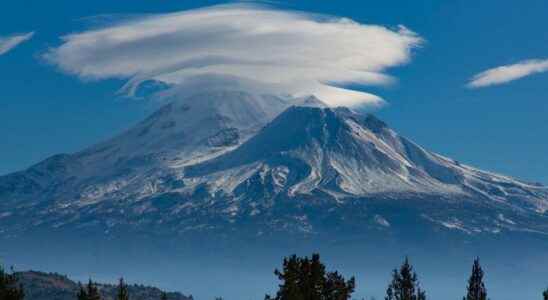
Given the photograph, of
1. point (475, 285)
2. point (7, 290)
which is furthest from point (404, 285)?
point (7, 290)

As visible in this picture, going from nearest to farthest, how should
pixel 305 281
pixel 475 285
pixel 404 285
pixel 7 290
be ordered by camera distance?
pixel 7 290 < pixel 305 281 < pixel 404 285 < pixel 475 285

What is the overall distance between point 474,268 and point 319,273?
2792cm

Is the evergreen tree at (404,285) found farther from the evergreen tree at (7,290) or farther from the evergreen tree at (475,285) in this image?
the evergreen tree at (7,290)

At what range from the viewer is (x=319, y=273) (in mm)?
86688

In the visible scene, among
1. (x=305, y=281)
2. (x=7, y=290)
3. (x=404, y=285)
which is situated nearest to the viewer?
(x=7, y=290)

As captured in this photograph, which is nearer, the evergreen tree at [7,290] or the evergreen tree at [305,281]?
the evergreen tree at [7,290]

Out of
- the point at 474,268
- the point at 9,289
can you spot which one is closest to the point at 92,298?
the point at 9,289

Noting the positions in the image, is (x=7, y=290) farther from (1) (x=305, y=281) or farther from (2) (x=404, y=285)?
(2) (x=404, y=285)

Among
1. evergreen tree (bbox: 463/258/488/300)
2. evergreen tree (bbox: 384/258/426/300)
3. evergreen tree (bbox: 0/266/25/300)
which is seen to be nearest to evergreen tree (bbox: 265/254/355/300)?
evergreen tree (bbox: 0/266/25/300)

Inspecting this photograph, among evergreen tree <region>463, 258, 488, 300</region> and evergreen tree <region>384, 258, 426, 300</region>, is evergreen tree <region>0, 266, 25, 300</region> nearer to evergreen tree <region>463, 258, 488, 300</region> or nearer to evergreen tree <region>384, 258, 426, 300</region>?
evergreen tree <region>384, 258, 426, 300</region>

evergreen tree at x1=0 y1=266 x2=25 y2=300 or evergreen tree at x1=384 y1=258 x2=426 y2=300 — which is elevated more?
evergreen tree at x1=384 y1=258 x2=426 y2=300

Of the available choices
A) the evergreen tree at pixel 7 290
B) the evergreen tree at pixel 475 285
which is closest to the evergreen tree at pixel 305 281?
the evergreen tree at pixel 7 290

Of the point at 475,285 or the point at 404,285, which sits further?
the point at 475,285

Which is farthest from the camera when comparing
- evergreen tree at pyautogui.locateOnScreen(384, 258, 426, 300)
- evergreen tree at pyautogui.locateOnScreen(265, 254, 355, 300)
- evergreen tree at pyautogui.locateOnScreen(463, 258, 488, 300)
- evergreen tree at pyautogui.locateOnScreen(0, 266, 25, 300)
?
evergreen tree at pyautogui.locateOnScreen(463, 258, 488, 300)
